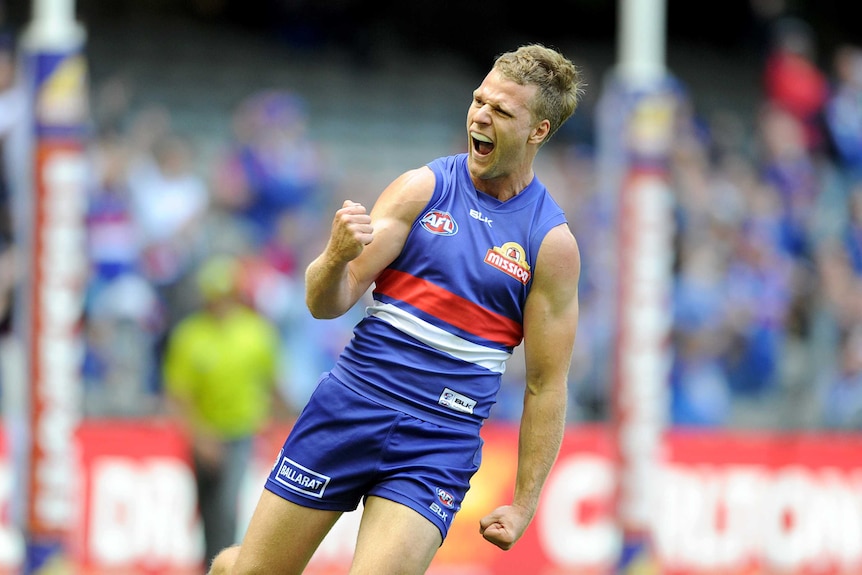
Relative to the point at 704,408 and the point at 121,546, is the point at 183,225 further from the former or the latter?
the point at 704,408

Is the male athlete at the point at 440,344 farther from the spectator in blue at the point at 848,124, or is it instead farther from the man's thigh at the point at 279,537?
the spectator in blue at the point at 848,124

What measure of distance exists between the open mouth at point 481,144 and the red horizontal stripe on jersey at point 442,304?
549mm

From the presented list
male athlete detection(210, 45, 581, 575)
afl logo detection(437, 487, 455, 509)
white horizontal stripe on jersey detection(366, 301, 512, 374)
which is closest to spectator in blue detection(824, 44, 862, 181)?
male athlete detection(210, 45, 581, 575)

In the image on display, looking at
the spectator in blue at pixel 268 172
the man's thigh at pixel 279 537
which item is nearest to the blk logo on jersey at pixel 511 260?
the man's thigh at pixel 279 537

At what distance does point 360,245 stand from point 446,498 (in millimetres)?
1082

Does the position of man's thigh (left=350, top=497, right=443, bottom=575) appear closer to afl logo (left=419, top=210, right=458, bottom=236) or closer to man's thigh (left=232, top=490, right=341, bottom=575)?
man's thigh (left=232, top=490, right=341, bottom=575)

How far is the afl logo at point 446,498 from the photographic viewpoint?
551 centimetres

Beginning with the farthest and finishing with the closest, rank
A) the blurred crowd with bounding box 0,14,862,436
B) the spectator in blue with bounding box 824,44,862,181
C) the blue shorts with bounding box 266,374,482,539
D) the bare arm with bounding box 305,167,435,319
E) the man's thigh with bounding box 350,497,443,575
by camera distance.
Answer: the spectator in blue with bounding box 824,44,862,181, the blurred crowd with bounding box 0,14,862,436, the blue shorts with bounding box 266,374,482,539, the man's thigh with bounding box 350,497,443,575, the bare arm with bounding box 305,167,435,319

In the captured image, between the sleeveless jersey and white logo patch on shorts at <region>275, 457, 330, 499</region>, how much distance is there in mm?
366

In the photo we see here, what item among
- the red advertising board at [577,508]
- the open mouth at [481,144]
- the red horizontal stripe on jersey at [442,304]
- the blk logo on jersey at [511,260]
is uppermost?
the open mouth at [481,144]

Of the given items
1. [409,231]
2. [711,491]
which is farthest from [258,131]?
[409,231]

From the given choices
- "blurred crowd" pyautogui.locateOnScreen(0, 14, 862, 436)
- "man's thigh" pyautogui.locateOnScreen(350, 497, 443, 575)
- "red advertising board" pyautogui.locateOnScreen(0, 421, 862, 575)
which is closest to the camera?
"man's thigh" pyautogui.locateOnScreen(350, 497, 443, 575)

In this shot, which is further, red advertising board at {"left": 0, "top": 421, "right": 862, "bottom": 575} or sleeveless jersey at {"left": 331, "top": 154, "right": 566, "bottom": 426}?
red advertising board at {"left": 0, "top": 421, "right": 862, "bottom": 575}

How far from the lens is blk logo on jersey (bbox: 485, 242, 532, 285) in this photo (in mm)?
5566
